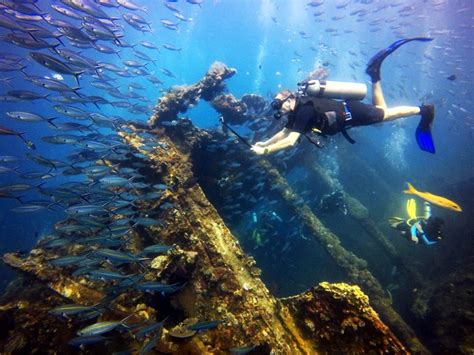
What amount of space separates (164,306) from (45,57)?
6.31 meters

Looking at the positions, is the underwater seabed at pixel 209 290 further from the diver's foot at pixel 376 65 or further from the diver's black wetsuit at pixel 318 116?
the diver's foot at pixel 376 65

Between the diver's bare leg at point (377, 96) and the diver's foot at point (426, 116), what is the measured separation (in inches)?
37.6

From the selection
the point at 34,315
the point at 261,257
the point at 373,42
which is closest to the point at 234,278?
the point at 34,315

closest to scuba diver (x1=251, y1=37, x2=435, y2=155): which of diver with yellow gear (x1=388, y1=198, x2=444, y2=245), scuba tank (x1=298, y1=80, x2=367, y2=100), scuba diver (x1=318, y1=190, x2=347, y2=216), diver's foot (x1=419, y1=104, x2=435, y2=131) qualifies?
scuba tank (x1=298, y1=80, x2=367, y2=100)

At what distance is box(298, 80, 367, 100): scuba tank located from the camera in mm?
5527

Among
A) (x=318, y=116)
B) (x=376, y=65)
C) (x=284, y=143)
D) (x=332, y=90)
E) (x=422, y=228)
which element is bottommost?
(x=422, y=228)

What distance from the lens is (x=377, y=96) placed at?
6.67m

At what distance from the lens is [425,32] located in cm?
5297

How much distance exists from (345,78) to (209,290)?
396 feet

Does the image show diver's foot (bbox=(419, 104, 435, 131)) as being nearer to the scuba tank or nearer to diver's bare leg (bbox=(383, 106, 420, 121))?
diver's bare leg (bbox=(383, 106, 420, 121))

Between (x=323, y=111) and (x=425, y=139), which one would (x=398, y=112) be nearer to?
(x=425, y=139)

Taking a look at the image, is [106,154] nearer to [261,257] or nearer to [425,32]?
[261,257]

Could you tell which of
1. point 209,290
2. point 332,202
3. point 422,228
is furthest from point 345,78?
point 209,290

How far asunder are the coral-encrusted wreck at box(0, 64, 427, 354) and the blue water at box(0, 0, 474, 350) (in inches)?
146
